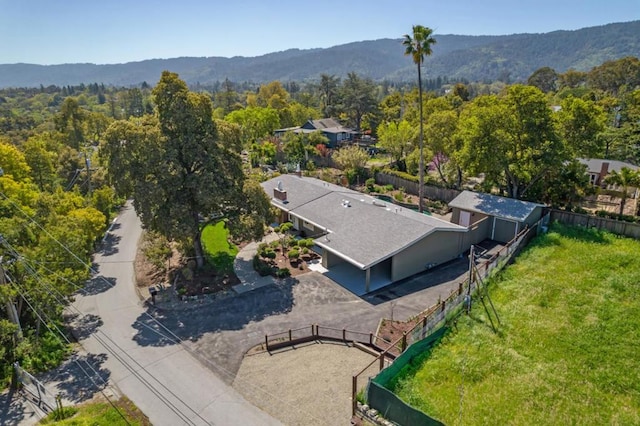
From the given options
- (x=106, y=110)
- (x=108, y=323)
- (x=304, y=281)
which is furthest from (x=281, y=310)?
(x=106, y=110)

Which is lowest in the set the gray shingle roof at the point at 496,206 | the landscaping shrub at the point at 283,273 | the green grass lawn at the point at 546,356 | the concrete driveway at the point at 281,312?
the concrete driveway at the point at 281,312

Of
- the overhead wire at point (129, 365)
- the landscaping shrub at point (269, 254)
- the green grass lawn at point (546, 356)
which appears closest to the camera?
the green grass lawn at point (546, 356)

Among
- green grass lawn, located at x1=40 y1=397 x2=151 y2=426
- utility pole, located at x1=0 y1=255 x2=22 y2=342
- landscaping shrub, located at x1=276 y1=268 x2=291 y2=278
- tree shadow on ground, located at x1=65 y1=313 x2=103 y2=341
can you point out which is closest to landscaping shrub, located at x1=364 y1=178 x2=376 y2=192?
landscaping shrub, located at x1=276 y1=268 x2=291 y2=278

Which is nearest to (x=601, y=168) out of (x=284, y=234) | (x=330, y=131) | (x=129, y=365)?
(x=284, y=234)

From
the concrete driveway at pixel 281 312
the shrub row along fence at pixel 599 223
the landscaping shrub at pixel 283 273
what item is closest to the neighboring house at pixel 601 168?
the shrub row along fence at pixel 599 223

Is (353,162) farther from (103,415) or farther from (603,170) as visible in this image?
(103,415)

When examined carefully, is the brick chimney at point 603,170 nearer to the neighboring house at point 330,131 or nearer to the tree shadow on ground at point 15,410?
the neighboring house at point 330,131

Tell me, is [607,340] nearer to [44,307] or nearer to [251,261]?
→ [251,261]
